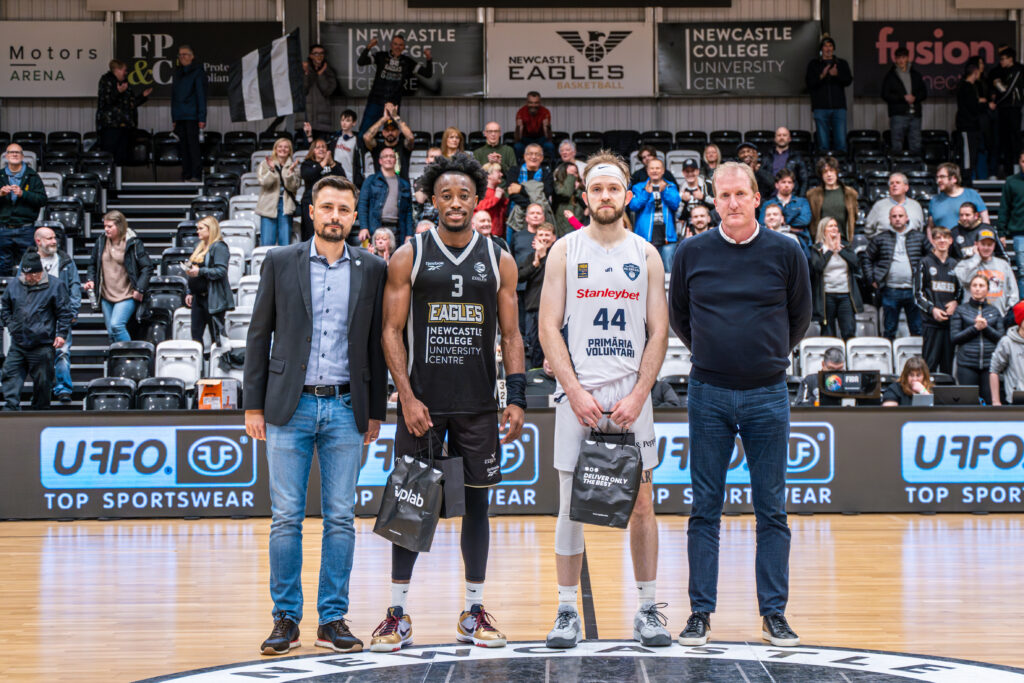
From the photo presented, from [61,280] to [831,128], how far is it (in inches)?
449

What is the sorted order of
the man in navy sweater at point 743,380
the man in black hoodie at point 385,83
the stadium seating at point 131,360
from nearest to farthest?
the man in navy sweater at point 743,380 → the stadium seating at point 131,360 → the man in black hoodie at point 385,83

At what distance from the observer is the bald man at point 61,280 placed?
1134cm

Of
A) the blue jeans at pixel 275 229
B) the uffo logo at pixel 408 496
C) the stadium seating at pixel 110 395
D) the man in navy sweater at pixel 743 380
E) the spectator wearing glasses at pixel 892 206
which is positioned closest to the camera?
the uffo logo at pixel 408 496

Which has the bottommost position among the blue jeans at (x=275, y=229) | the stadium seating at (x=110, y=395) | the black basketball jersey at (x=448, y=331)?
the stadium seating at (x=110, y=395)

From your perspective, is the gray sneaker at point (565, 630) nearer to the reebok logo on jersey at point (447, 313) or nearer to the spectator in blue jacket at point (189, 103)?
the reebok logo on jersey at point (447, 313)

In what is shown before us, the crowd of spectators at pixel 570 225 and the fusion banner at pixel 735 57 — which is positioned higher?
the fusion banner at pixel 735 57

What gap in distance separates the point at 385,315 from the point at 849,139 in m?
14.5

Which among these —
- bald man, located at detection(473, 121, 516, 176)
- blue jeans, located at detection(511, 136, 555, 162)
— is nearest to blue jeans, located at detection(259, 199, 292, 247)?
bald man, located at detection(473, 121, 516, 176)

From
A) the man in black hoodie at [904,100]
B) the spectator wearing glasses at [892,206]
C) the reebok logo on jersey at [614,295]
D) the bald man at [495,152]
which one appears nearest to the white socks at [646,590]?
the reebok logo on jersey at [614,295]

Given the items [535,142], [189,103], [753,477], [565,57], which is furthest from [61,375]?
[565,57]

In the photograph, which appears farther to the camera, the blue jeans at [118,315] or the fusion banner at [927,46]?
the fusion banner at [927,46]

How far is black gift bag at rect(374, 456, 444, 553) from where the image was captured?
187 inches

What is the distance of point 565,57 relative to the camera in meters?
18.8

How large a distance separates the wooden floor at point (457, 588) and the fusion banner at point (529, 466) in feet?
1.00
